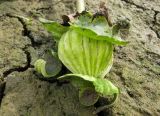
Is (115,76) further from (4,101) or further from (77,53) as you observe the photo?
(4,101)

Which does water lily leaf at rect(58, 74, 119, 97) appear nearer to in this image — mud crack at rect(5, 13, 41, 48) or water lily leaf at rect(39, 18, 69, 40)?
water lily leaf at rect(39, 18, 69, 40)

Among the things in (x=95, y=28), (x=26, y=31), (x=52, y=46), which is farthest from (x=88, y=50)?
(x=26, y=31)

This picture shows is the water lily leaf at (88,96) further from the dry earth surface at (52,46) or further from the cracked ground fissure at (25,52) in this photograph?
the cracked ground fissure at (25,52)

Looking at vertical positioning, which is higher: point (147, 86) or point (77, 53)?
point (77, 53)

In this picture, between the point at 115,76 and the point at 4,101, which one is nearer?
the point at 4,101

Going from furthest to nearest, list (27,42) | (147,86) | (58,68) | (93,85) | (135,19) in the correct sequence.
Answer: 1. (135,19)
2. (27,42)
3. (147,86)
4. (58,68)
5. (93,85)

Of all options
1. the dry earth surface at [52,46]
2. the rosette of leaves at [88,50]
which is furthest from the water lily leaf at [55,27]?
the dry earth surface at [52,46]

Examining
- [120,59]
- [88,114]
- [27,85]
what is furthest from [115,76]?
[27,85]

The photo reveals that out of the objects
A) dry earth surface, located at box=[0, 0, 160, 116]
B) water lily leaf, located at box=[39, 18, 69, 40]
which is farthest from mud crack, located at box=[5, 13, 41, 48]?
water lily leaf, located at box=[39, 18, 69, 40]
